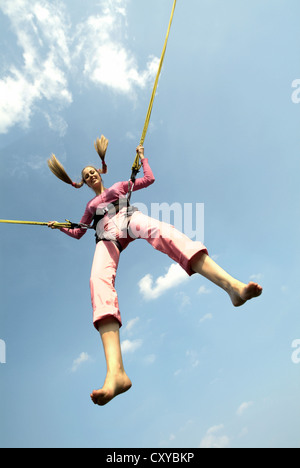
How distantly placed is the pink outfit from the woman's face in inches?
9.7

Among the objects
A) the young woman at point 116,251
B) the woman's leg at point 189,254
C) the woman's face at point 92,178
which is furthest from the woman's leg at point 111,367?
the woman's face at point 92,178

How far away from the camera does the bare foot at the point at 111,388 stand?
2283 millimetres

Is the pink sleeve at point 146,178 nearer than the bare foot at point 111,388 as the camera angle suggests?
No

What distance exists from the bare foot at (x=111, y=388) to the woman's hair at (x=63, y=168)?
277 centimetres

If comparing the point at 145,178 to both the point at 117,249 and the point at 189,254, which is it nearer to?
the point at 117,249

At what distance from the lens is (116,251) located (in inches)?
141

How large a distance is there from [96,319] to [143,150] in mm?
2189

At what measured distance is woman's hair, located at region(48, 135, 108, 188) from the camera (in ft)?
14.2

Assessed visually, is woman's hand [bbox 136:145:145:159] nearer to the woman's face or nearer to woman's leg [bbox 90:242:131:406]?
the woman's face

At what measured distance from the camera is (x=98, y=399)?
2291mm

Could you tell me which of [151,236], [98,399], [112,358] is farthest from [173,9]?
[98,399]

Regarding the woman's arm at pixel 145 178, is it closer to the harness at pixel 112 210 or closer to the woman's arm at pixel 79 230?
the harness at pixel 112 210

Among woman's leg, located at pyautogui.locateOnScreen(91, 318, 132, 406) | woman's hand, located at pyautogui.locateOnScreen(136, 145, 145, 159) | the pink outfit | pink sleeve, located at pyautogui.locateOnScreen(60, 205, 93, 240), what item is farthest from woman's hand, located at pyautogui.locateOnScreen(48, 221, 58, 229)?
woman's leg, located at pyautogui.locateOnScreen(91, 318, 132, 406)

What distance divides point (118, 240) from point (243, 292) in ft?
5.44
